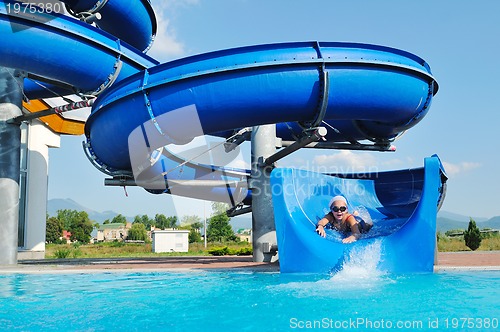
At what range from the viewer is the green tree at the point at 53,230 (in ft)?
237

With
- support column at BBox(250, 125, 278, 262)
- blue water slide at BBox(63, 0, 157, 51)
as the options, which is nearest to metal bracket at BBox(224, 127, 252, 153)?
support column at BBox(250, 125, 278, 262)

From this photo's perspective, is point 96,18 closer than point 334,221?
No

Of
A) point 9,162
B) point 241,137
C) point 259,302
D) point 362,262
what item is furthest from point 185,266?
point 259,302

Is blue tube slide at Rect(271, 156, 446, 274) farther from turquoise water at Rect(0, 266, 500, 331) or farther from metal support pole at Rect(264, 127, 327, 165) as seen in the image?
metal support pole at Rect(264, 127, 327, 165)

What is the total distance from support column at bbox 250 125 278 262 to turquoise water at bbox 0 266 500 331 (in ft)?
10.2

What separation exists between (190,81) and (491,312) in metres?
5.72

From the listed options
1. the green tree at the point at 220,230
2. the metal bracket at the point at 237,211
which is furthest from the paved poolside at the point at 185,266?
the green tree at the point at 220,230

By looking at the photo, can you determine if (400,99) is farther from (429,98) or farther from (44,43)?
(44,43)

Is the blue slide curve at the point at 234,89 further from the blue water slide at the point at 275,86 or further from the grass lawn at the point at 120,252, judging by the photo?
the grass lawn at the point at 120,252

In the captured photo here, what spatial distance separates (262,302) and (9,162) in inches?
351

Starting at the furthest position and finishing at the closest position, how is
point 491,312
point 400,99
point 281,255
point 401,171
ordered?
point 401,171, point 400,99, point 281,255, point 491,312

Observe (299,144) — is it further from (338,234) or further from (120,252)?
(120,252)

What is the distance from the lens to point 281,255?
7949 millimetres

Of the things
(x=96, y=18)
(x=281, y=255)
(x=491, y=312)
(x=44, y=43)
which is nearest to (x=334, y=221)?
(x=281, y=255)
